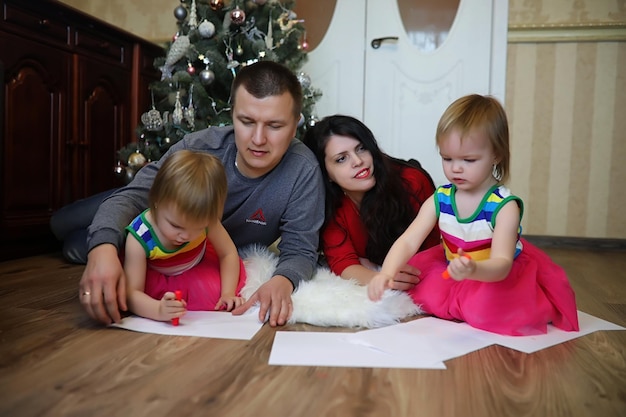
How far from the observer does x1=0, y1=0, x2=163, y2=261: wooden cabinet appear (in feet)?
7.59

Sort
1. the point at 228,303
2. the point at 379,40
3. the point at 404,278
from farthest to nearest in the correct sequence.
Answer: the point at 379,40 < the point at 404,278 < the point at 228,303

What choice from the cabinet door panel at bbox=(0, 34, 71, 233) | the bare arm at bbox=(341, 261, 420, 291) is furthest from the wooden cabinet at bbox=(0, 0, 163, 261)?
the bare arm at bbox=(341, 261, 420, 291)

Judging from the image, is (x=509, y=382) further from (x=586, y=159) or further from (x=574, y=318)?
(x=586, y=159)

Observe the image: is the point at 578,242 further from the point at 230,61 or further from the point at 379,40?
→ the point at 230,61

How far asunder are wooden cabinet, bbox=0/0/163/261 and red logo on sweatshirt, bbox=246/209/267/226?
1.14m

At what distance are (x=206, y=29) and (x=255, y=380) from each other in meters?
2.17

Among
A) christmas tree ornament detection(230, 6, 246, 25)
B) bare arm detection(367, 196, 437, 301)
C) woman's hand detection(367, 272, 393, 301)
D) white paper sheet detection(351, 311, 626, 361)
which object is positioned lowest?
white paper sheet detection(351, 311, 626, 361)

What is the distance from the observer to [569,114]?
3.46 m


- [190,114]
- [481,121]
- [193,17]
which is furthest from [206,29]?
[481,121]

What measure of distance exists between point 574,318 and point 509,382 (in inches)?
18.3

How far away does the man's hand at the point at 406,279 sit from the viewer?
1.53m

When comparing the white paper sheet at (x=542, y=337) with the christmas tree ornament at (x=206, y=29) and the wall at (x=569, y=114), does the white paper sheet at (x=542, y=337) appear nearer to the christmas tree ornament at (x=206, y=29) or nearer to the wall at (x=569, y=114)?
the christmas tree ornament at (x=206, y=29)

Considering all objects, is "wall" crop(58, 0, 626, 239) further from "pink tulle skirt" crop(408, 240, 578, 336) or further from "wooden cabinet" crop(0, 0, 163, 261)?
"wooden cabinet" crop(0, 0, 163, 261)

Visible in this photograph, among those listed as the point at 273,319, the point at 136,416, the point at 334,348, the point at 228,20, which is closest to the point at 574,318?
the point at 334,348
